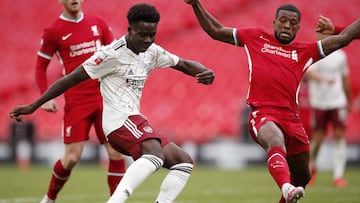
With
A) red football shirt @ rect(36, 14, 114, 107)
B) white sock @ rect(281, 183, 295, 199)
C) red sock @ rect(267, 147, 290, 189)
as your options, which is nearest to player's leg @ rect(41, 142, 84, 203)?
red football shirt @ rect(36, 14, 114, 107)

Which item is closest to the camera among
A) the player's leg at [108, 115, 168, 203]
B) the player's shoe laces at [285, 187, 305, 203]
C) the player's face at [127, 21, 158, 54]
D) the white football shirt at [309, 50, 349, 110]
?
the player's shoe laces at [285, 187, 305, 203]

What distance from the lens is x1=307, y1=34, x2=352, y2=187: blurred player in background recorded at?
45.9ft

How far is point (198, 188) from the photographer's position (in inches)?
508

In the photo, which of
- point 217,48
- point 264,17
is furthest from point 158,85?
point 264,17

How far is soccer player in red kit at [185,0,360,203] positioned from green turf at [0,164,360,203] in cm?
265

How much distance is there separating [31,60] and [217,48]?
575 cm

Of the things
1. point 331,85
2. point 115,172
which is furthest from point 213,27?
point 331,85

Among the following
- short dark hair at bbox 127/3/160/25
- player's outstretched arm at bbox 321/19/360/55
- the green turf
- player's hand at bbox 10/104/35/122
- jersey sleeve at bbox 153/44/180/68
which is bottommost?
the green turf

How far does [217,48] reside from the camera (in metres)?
21.9

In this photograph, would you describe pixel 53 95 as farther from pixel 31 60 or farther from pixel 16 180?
pixel 31 60

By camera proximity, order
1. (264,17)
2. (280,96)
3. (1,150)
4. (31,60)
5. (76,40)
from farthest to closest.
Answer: (31,60)
(264,17)
(1,150)
(76,40)
(280,96)

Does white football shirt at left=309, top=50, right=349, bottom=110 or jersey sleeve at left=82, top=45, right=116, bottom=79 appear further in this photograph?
white football shirt at left=309, top=50, right=349, bottom=110

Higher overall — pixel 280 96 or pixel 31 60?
pixel 280 96

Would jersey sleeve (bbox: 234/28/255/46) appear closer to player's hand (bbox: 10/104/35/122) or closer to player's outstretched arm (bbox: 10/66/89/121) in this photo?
player's outstretched arm (bbox: 10/66/89/121)
